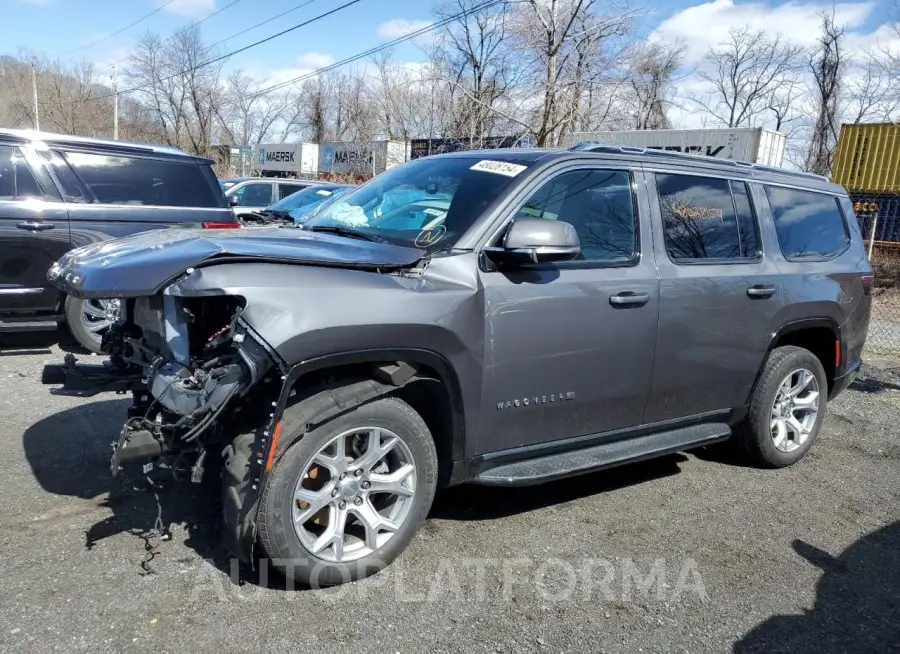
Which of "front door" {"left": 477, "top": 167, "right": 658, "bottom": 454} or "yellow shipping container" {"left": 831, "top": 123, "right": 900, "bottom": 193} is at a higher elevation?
"yellow shipping container" {"left": 831, "top": 123, "right": 900, "bottom": 193}

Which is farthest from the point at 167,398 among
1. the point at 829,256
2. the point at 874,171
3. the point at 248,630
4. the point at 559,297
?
the point at 874,171

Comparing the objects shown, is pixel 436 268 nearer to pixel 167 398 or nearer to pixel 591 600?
pixel 167 398

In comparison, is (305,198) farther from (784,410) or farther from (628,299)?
(628,299)

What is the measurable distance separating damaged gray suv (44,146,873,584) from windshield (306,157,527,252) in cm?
2

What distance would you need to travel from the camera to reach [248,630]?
286cm

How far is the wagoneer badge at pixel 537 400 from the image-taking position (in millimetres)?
3537

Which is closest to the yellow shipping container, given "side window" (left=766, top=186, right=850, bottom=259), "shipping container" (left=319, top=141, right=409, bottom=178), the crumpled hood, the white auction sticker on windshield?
"shipping container" (left=319, top=141, right=409, bottom=178)

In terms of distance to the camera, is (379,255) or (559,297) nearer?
(379,255)

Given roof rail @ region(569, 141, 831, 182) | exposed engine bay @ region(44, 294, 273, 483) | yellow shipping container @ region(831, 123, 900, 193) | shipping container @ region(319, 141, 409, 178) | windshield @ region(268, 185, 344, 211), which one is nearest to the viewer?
exposed engine bay @ region(44, 294, 273, 483)

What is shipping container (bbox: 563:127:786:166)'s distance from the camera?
53.8 ft

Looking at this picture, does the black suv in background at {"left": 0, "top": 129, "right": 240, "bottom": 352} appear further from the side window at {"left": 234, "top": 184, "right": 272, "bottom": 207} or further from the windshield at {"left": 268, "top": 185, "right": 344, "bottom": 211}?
the side window at {"left": 234, "top": 184, "right": 272, "bottom": 207}

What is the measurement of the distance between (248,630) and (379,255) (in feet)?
5.50

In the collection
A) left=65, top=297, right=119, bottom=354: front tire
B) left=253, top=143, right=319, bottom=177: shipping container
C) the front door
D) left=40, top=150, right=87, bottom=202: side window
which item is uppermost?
left=253, top=143, right=319, bottom=177: shipping container

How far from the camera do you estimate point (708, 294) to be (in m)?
4.26
